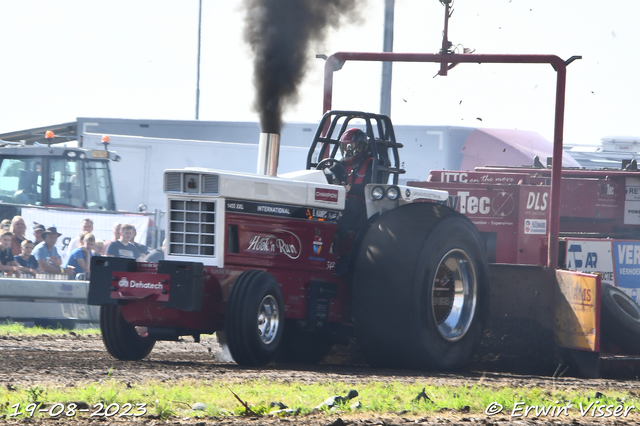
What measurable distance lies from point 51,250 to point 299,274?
704 centimetres

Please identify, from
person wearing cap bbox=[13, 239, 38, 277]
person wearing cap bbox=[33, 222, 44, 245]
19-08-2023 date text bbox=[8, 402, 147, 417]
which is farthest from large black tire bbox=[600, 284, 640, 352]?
person wearing cap bbox=[33, 222, 44, 245]

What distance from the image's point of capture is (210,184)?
23.6ft

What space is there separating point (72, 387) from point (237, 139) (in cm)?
1968

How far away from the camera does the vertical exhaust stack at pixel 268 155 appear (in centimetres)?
783

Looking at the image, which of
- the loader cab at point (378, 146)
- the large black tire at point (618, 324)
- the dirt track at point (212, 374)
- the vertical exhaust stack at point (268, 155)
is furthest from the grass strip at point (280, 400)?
the loader cab at point (378, 146)

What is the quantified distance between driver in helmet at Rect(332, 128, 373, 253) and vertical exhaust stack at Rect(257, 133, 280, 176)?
0.70 metres

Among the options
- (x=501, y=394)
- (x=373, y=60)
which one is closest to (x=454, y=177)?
(x=373, y=60)

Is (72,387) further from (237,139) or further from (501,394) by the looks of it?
(237,139)

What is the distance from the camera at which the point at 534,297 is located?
8.51 meters

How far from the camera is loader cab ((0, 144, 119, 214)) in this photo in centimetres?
1695

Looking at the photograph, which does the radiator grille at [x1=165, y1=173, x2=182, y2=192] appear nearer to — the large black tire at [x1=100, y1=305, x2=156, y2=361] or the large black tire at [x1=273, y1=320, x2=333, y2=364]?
the large black tire at [x1=100, y1=305, x2=156, y2=361]

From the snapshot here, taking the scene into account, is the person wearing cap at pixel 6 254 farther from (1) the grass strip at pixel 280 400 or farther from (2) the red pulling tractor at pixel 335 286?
(1) the grass strip at pixel 280 400

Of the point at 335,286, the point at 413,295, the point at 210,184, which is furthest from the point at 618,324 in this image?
the point at 210,184

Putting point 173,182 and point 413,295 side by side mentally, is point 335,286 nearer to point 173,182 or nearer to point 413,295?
point 413,295
